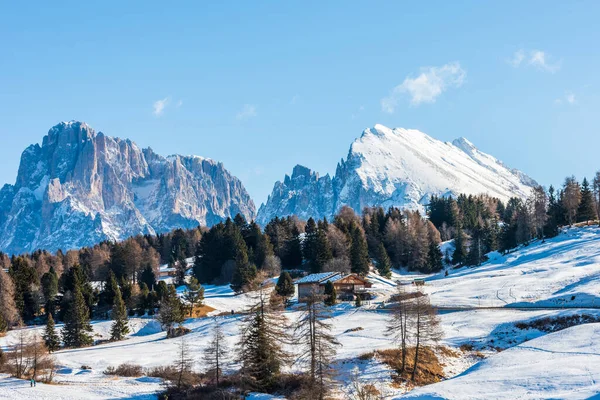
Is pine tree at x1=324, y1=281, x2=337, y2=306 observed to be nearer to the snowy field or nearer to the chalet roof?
the snowy field

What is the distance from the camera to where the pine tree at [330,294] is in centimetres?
8484

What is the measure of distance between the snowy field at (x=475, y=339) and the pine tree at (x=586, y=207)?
12131mm

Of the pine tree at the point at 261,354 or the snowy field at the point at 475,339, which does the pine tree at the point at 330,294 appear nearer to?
the snowy field at the point at 475,339

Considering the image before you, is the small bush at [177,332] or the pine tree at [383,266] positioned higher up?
the pine tree at [383,266]

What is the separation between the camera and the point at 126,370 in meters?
55.9

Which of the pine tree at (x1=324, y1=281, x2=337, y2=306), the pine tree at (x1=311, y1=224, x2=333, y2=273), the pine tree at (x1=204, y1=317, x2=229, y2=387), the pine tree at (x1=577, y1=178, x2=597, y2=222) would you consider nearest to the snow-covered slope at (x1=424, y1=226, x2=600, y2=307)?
the pine tree at (x1=577, y1=178, x2=597, y2=222)

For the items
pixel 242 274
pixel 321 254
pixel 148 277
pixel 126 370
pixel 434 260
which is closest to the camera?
pixel 126 370

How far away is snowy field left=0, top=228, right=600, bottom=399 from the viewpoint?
34.9m

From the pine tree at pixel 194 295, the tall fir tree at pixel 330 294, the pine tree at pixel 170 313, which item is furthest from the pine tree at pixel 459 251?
the pine tree at pixel 170 313

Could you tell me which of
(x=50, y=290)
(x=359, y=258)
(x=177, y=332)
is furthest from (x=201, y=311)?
(x=359, y=258)

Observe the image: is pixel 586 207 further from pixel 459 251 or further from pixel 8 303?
pixel 8 303

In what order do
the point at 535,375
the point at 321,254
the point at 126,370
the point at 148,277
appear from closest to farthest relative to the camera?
the point at 535,375 → the point at 126,370 → the point at 321,254 → the point at 148,277

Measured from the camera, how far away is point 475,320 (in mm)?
65812

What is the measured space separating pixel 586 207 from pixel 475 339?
248 feet
